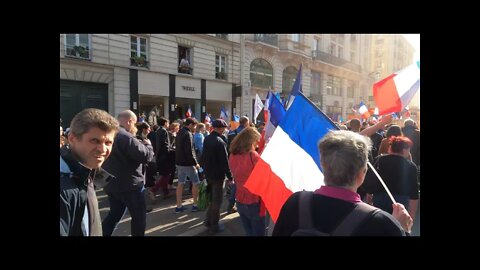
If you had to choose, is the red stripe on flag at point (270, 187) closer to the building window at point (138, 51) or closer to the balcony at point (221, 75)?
the building window at point (138, 51)

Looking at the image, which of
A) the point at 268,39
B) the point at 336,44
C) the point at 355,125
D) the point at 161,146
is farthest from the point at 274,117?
the point at 336,44

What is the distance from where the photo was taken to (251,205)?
11.6 feet

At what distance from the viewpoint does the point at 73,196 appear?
5.35ft

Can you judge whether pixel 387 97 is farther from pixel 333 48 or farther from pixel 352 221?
pixel 333 48

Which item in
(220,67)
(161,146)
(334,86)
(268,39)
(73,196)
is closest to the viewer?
(73,196)

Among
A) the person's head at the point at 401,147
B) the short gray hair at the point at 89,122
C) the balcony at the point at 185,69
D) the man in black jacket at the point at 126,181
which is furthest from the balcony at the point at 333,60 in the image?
the short gray hair at the point at 89,122

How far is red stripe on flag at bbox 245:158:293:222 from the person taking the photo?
257cm

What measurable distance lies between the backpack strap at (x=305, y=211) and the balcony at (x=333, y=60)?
1085 inches

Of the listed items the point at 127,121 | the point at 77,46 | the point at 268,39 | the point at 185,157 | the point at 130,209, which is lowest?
the point at 130,209

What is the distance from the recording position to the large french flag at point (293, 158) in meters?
2.40

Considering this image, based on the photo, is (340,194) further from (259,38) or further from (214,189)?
(259,38)

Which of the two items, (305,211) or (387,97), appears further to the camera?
(387,97)

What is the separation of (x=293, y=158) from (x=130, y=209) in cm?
194

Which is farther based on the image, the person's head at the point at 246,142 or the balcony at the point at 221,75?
the balcony at the point at 221,75
